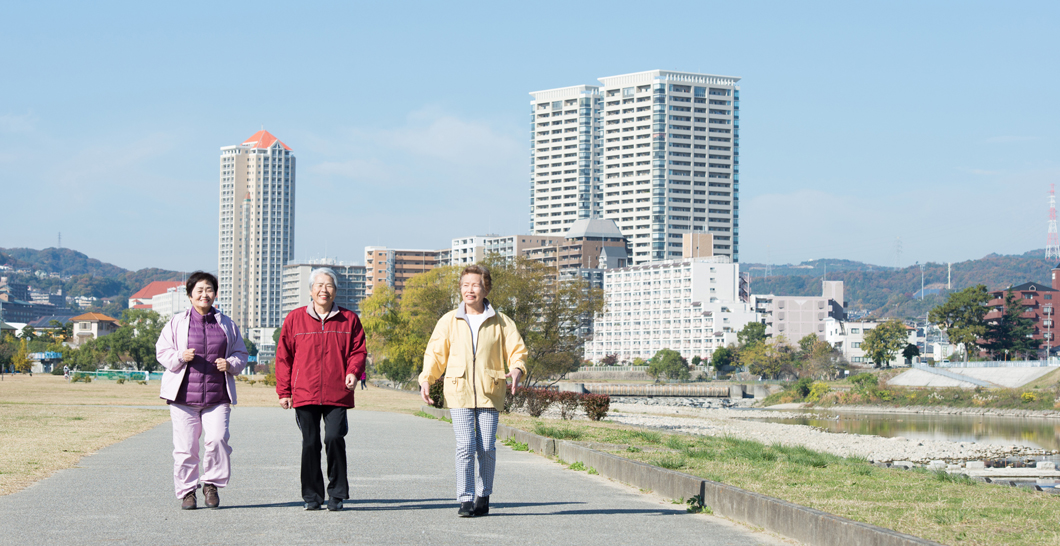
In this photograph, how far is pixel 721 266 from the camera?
131500 mm

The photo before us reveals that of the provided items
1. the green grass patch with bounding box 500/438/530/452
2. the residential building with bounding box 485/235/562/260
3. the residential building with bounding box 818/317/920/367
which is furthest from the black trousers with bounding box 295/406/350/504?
the residential building with bounding box 485/235/562/260

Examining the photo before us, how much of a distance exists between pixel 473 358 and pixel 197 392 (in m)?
2.05

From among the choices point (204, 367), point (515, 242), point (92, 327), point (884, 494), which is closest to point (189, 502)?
point (204, 367)

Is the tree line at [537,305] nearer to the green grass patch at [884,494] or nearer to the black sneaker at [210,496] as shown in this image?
the green grass patch at [884,494]

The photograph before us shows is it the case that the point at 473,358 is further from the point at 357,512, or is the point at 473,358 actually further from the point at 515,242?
the point at 515,242

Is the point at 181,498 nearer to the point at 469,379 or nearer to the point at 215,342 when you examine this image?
the point at 215,342

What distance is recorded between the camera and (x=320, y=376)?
6.74 m

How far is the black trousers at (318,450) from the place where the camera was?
22.3 feet

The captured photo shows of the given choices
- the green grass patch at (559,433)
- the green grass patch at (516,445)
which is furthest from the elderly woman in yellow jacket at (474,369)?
the green grass patch at (516,445)

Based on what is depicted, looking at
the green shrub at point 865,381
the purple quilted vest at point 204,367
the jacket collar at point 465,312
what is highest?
the jacket collar at point 465,312

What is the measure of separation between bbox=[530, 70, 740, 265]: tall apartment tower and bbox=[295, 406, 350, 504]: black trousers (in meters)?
169

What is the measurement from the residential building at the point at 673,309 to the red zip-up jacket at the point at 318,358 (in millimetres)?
116805

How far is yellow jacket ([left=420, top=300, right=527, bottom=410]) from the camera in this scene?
6656 mm

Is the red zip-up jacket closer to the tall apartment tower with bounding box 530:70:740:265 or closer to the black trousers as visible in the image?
the black trousers
